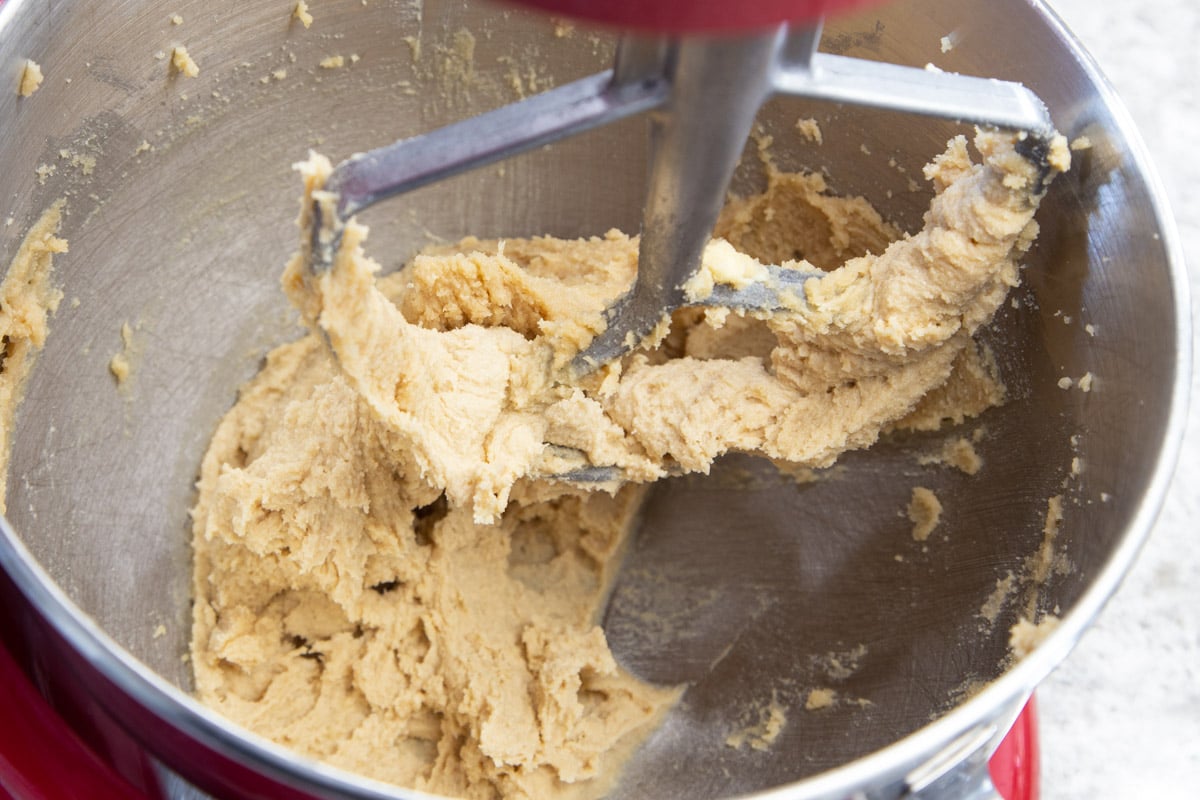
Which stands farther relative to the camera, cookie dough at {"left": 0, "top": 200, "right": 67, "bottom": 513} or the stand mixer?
cookie dough at {"left": 0, "top": 200, "right": 67, "bottom": 513}

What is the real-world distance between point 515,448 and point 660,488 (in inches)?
13.7

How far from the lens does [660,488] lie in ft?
4.25

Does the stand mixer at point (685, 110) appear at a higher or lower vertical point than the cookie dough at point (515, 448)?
higher

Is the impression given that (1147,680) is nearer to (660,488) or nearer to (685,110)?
(660,488)

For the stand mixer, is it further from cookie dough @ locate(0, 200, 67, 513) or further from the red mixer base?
the red mixer base

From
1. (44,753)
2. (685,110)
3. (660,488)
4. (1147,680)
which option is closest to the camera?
(685,110)

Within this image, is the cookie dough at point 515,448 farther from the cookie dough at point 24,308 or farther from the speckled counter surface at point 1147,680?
the speckled counter surface at point 1147,680

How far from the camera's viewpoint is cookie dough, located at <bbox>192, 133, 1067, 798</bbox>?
955mm

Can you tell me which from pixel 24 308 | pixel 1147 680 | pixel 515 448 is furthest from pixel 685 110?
pixel 1147 680

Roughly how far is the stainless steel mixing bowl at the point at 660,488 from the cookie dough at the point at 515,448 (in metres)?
0.05

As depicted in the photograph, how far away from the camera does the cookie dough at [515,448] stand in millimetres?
955

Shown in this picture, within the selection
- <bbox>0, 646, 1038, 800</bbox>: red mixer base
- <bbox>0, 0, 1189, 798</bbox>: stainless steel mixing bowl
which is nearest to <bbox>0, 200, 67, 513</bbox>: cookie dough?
<bbox>0, 0, 1189, 798</bbox>: stainless steel mixing bowl

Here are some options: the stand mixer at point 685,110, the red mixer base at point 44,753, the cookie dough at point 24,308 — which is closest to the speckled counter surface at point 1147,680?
the stand mixer at point 685,110

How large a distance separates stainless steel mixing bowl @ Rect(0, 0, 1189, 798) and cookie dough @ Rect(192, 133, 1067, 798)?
5 centimetres
